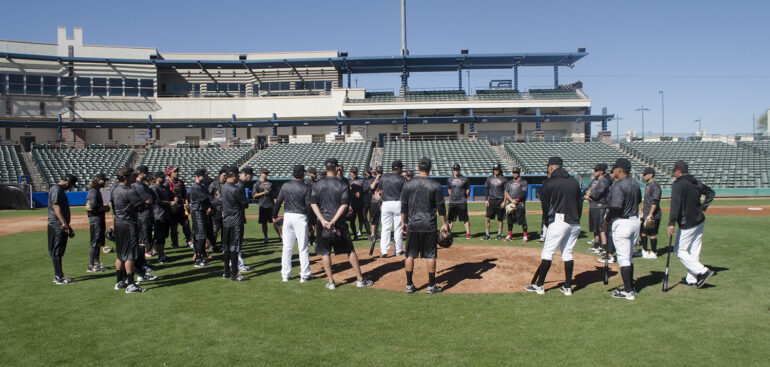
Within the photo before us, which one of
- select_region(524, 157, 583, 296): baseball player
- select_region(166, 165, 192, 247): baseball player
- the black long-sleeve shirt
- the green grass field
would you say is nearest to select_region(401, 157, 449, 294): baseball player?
the green grass field

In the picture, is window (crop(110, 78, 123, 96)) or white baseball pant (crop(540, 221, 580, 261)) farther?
window (crop(110, 78, 123, 96))

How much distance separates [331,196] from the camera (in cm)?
785

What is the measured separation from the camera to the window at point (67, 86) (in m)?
40.8

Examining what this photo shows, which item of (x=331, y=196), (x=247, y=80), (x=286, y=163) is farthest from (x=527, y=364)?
(x=247, y=80)

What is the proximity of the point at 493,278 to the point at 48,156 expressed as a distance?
39546 mm

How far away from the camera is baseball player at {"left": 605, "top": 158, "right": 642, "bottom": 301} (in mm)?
6941

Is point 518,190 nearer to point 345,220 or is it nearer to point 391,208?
point 391,208

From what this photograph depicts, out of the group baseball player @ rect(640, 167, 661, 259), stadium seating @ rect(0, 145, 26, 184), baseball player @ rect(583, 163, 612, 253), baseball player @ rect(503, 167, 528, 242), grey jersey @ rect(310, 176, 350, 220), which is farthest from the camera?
stadium seating @ rect(0, 145, 26, 184)

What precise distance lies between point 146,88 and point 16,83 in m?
10.5

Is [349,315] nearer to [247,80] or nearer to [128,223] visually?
[128,223]

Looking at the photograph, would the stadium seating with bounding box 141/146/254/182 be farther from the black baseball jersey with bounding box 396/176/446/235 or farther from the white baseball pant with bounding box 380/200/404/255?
the black baseball jersey with bounding box 396/176/446/235

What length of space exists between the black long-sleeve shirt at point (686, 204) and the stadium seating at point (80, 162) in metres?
33.6

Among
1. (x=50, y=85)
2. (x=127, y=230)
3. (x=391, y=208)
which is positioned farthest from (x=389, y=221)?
(x=50, y=85)

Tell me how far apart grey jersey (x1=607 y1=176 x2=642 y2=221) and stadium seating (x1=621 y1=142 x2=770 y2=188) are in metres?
29.2
